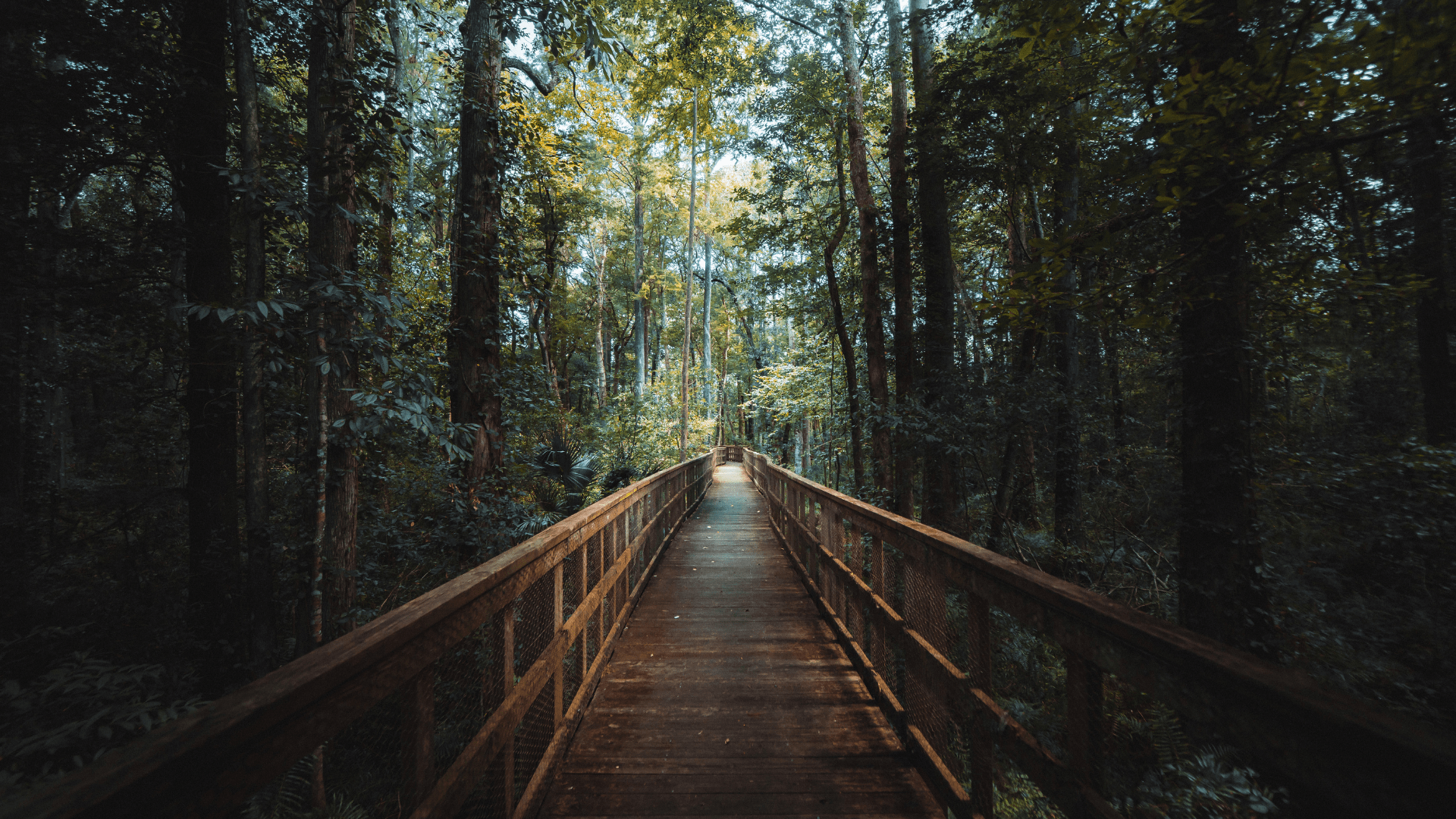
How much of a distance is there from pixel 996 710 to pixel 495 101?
677 cm

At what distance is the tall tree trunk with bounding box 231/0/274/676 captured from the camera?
359 cm

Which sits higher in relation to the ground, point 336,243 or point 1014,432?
point 336,243

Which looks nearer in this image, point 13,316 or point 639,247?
point 13,316

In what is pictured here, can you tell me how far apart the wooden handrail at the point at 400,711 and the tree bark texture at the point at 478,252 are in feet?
9.15

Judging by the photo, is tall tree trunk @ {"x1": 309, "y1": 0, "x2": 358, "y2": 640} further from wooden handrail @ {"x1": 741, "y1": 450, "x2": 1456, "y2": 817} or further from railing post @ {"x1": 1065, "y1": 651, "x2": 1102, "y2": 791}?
railing post @ {"x1": 1065, "y1": 651, "x2": 1102, "y2": 791}

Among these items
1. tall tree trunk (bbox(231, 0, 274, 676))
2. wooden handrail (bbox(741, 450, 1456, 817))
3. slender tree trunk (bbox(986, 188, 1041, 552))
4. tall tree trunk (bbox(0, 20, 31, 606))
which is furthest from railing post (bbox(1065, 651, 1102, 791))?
tall tree trunk (bbox(0, 20, 31, 606))

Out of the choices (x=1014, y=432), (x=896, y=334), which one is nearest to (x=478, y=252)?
Result: (x=896, y=334)

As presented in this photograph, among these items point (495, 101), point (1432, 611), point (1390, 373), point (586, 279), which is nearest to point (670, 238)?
point (586, 279)

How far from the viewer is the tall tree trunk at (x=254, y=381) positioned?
A: 359 centimetres

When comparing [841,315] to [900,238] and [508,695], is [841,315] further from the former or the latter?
[508,695]

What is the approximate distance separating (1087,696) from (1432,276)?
434 centimetres

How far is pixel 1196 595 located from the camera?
3.86m

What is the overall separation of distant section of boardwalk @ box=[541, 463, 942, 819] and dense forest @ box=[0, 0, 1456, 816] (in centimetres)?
81

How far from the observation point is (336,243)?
3832 mm
